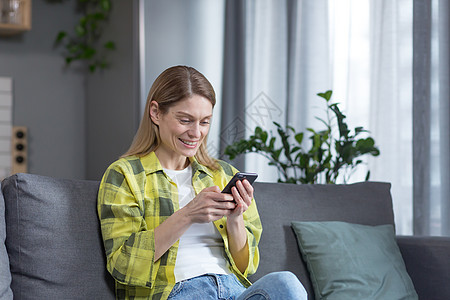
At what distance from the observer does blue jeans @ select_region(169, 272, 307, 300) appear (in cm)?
158

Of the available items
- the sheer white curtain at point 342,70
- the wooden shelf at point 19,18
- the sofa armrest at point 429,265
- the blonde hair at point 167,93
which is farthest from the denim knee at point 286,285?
the wooden shelf at point 19,18

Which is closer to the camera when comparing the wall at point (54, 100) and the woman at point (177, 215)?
the woman at point (177, 215)

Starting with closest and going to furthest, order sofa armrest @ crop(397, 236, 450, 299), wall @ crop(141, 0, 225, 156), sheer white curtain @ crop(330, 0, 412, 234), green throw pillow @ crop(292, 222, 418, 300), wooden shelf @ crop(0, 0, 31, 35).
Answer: green throw pillow @ crop(292, 222, 418, 300)
sofa armrest @ crop(397, 236, 450, 299)
sheer white curtain @ crop(330, 0, 412, 234)
wall @ crop(141, 0, 225, 156)
wooden shelf @ crop(0, 0, 31, 35)

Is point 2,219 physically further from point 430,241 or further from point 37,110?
point 37,110

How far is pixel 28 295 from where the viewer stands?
173 cm

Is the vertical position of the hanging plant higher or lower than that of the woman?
higher

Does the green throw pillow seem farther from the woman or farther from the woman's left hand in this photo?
the woman's left hand

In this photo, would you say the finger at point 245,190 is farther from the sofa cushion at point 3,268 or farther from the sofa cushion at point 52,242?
the sofa cushion at point 3,268

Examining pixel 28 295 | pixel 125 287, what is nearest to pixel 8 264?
pixel 28 295

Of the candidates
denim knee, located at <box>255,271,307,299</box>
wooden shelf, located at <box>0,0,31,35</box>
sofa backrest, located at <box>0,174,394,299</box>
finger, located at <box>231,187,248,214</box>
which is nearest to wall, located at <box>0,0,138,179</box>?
wooden shelf, located at <box>0,0,31,35</box>

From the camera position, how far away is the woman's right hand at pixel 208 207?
5.65 feet

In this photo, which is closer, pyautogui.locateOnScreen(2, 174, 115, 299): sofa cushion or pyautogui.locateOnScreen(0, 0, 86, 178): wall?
pyautogui.locateOnScreen(2, 174, 115, 299): sofa cushion

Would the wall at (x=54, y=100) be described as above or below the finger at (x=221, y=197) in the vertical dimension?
above

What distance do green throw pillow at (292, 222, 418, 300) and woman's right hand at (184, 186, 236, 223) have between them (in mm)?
546
